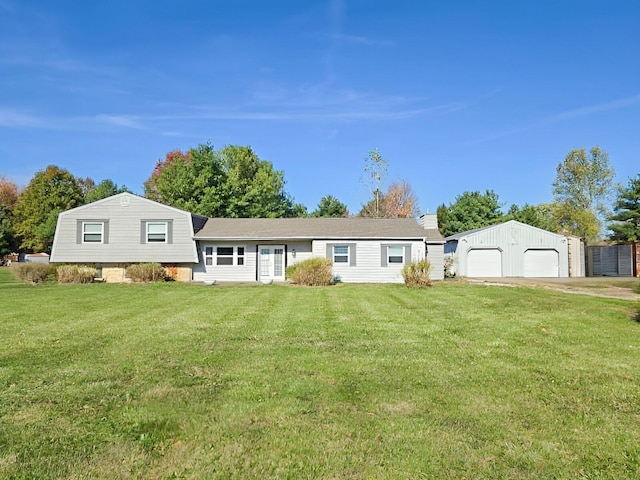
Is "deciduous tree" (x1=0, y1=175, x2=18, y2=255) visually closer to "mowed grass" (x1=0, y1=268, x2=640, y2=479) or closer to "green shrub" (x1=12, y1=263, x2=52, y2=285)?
"green shrub" (x1=12, y1=263, x2=52, y2=285)

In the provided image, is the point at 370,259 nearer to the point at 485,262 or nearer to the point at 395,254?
the point at 395,254

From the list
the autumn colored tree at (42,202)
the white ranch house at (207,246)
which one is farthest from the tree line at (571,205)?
the autumn colored tree at (42,202)

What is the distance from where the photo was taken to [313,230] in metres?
Answer: 24.1

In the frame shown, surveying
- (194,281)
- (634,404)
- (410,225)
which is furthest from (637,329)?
(194,281)

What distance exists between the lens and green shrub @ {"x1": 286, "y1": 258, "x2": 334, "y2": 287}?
65.2 feet

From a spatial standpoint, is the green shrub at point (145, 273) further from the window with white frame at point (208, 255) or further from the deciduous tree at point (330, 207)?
the deciduous tree at point (330, 207)

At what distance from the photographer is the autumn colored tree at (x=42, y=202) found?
4666 cm

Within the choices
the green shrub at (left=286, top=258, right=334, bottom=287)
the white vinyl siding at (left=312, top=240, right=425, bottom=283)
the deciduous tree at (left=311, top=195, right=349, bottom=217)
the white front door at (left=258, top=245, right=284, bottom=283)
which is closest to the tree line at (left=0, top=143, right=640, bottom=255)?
the deciduous tree at (left=311, top=195, right=349, bottom=217)

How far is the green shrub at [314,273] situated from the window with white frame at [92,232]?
10.7 metres

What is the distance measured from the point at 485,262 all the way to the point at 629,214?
11.0 m

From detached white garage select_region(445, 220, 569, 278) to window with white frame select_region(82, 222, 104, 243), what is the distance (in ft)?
67.0

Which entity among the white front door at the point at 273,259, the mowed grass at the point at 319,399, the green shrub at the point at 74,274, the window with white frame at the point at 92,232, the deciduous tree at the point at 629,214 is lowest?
the mowed grass at the point at 319,399

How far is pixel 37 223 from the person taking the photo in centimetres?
4653

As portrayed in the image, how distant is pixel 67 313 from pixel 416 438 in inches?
383
